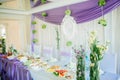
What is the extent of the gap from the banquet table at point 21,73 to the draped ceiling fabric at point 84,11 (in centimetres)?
128

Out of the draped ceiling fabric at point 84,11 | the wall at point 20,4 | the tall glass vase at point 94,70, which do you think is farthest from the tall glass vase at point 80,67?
the wall at point 20,4

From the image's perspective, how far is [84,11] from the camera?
3.35 m

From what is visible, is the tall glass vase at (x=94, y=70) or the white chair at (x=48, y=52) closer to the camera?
the tall glass vase at (x=94, y=70)

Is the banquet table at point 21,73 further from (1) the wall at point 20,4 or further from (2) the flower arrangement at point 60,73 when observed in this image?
(1) the wall at point 20,4

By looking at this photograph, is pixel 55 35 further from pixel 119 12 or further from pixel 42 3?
pixel 119 12

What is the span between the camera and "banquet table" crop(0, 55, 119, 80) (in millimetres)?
2170

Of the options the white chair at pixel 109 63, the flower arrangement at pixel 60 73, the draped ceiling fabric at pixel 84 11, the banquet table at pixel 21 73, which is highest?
the draped ceiling fabric at pixel 84 11

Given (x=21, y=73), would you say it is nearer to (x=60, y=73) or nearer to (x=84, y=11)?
(x=60, y=73)

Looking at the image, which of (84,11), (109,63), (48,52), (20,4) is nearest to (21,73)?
(48,52)

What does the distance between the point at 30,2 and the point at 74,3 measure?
6.67ft

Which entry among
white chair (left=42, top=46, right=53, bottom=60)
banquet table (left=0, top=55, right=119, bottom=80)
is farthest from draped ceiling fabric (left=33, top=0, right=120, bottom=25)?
banquet table (left=0, top=55, right=119, bottom=80)

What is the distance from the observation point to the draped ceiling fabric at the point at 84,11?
9.30 ft

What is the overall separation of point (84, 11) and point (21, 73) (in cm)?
184

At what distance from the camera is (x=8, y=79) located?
10.7 feet
